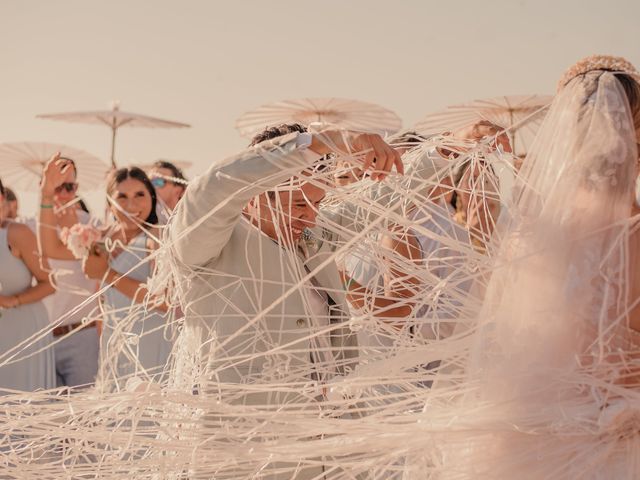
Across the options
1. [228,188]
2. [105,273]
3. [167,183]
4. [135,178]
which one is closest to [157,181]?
[167,183]

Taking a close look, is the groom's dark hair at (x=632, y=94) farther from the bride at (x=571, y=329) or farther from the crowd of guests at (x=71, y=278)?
the crowd of guests at (x=71, y=278)

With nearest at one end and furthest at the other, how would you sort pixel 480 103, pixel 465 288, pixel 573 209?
1. pixel 573 209
2. pixel 465 288
3. pixel 480 103

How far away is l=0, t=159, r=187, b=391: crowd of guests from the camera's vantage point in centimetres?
493

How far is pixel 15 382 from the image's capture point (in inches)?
223

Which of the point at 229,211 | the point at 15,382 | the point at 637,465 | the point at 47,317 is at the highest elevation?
the point at 229,211

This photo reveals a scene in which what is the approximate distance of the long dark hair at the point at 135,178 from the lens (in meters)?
5.21

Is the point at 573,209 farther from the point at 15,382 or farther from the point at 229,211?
the point at 15,382

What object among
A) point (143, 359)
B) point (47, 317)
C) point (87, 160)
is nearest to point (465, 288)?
point (143, 359)

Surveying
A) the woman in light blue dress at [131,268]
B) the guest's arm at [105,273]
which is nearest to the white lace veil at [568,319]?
the woman in light blue dress at [131,268]

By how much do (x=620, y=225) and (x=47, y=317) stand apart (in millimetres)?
4585

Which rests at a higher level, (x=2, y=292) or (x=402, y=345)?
(x=402, y=345)

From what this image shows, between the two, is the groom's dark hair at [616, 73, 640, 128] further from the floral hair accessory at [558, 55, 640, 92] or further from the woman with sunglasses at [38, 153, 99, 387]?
the woman with sunglasses at [38, 153, 99, 387]

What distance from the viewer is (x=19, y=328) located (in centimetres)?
567

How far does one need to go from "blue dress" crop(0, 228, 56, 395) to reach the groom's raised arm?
11.2 ft
